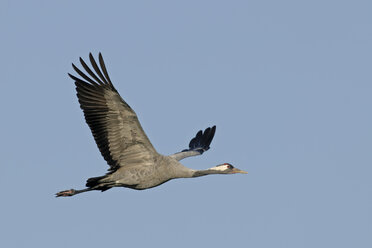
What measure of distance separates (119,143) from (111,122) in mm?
703

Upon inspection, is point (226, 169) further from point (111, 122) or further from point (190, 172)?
point (111, 122)

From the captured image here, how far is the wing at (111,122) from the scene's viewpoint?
674 inches

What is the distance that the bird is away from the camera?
17.2 m

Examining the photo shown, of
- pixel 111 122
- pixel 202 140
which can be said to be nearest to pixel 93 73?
pixel 111 122

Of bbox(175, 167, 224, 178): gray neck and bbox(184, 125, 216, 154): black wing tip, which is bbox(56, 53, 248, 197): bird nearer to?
bbox(175, 167, 224, 178): gray neck

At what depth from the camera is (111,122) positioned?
17453 millimetres

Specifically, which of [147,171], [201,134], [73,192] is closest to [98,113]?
[147,171]

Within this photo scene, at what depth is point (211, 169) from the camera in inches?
741

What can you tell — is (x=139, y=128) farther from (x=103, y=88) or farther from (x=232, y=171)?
(x=232, y=171)

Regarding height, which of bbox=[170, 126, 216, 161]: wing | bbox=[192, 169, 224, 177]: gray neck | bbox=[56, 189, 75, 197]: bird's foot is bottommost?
bbox=[56, 189, 75, 197]: bird's foot

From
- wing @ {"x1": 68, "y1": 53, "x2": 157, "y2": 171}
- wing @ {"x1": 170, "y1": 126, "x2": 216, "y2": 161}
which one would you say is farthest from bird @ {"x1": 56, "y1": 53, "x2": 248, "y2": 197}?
wing @ {"x1": 170, "y1": 126, "x2": 216, "y2": 161}

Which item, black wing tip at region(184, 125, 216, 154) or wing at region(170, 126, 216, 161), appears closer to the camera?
wing at region(170, 126, 216, 161)

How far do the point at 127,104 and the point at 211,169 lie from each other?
10.5ft

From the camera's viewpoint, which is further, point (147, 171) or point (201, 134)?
point (201, 134)
